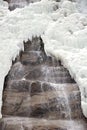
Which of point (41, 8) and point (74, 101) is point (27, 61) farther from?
point (41, 8)

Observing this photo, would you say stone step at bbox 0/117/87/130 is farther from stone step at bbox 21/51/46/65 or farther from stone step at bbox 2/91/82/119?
stone step at bbox 21/51/46/65

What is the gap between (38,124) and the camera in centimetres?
710

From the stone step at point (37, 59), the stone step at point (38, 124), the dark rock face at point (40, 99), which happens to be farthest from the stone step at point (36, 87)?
the stone step at point (37, 59)

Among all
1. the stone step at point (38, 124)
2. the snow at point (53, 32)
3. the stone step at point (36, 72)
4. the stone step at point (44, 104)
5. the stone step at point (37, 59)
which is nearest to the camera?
the stone step at point (38, 124)

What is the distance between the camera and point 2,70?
28.6ft

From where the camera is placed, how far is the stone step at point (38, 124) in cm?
702

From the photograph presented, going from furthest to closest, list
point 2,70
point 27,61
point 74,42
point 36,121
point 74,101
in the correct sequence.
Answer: point 74,42, point 27,61, point 2,70, point 74,101, point 36,121

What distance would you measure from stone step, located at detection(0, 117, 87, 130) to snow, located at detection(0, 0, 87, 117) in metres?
0.39

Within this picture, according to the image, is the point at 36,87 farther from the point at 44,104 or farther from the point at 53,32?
the point at 53,32

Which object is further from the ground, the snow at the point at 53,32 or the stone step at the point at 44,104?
the snow at the point at 53,32

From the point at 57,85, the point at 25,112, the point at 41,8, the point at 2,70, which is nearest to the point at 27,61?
the point at 2,70

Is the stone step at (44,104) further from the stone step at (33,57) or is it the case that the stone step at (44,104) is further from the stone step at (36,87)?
the stone step at (33,57)

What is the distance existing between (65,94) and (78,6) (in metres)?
6.44

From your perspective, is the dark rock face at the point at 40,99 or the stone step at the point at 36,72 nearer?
the dark rock face at the point at 40,99
